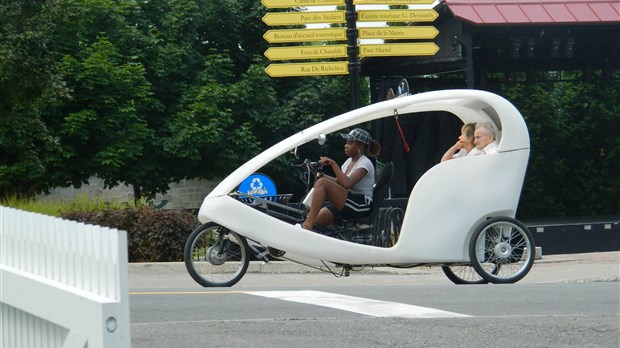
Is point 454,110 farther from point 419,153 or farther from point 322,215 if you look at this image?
point 419,153

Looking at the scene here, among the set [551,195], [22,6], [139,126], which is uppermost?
[22,6]

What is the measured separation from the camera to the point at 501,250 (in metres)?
11.5

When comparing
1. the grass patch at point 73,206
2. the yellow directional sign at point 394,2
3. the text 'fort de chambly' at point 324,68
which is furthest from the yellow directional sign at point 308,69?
the grass patch at point 73,206

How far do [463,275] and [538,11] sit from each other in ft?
33.6

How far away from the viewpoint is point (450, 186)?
11555 mm

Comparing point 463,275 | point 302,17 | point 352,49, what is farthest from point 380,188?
point 302,17

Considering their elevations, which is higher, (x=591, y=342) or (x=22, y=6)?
(x=22, y=6)

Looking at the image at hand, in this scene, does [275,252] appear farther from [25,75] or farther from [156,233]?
[25,75]

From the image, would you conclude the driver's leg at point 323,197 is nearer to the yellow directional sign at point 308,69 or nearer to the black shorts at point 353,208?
the black shorts at point 353,208

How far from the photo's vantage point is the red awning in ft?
71.8

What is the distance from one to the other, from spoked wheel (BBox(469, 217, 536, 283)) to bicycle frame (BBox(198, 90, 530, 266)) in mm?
149

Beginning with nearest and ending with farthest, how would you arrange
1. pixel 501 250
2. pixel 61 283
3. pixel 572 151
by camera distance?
pixel 61 283 → pixel 501 250 → pixel 572 151

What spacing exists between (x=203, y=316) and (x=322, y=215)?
11.3 feet

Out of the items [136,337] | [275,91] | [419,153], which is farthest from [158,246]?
[275,91]
